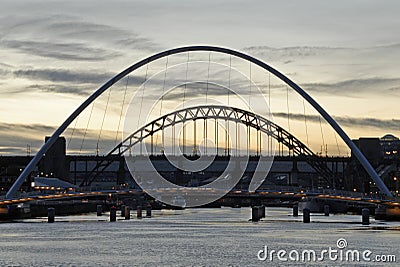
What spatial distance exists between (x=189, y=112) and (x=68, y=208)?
90.7 feet

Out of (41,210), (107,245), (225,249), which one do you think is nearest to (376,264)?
(225,249)

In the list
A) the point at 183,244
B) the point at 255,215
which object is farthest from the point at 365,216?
the point at 183,244

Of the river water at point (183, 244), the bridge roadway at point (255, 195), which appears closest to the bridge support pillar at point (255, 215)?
the bridge roadway at point (255, 195)

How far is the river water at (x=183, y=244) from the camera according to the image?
70.6 m

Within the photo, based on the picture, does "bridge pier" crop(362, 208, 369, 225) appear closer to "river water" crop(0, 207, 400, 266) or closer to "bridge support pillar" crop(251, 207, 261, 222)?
"river water" crop(0, 207, 400, 266)

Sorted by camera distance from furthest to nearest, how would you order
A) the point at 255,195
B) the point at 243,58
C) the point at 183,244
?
1. the point at 243,58
2. the point at 255,195
3. the point at 183,244

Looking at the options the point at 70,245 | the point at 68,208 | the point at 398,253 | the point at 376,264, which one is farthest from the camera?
the point at 68,208

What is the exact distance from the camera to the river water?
232 ft

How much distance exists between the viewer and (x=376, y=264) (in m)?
68.1

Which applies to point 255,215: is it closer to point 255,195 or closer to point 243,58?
point 255,195

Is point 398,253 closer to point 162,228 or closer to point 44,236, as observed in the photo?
point 44,236

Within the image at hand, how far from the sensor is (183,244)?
8694cm

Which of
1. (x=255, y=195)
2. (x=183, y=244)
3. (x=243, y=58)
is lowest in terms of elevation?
(x=183, y=244)

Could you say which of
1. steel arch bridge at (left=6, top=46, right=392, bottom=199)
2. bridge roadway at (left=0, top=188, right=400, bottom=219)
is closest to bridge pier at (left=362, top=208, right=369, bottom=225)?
bridge roadway at (left=0, top=188, right=400, bottom=219)
